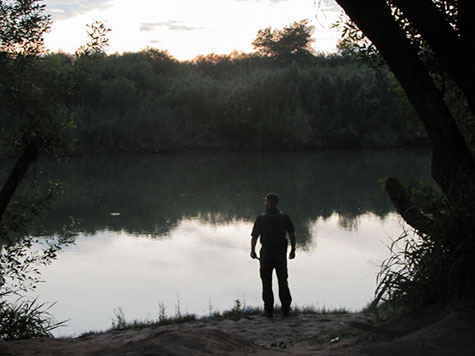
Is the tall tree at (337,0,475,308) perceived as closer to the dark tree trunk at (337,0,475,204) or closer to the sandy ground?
the dark tree trunk at (337,0,475,204)

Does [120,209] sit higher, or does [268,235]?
[120,209]

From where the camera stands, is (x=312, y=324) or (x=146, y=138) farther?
(x=146, y=138)

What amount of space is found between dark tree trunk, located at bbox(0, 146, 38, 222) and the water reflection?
8.40m

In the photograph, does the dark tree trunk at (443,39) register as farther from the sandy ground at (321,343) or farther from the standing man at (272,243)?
the standing man at (272,243)

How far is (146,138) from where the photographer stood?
4388 centimetres

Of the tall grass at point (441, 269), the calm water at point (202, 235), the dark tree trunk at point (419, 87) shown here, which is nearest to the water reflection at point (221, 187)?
the calm water at point (202, 235)

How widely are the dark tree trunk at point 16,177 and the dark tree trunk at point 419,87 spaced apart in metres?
3.63

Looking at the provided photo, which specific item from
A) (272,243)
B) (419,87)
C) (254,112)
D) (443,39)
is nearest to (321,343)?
(272,243)

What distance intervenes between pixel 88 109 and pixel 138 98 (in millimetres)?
4897

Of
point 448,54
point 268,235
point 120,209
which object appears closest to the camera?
point 448,54

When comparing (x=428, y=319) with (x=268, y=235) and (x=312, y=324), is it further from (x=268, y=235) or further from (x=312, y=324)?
(x=268, y=235)

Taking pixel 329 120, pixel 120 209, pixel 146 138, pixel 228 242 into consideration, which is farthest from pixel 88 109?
pixel 228 242

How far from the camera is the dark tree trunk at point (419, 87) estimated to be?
548cm

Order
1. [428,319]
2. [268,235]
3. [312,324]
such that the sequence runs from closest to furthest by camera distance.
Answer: [428,319] < [312,324] < [268,235]
